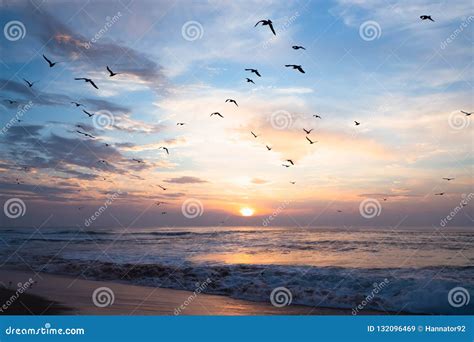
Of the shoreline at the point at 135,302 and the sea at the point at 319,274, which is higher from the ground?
the sea at the point at 319,274

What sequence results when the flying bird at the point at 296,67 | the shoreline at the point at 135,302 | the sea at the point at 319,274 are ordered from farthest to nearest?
1. the sea at the point at 319,274
2. the flying bird at the point at 296,67
3. the shoreline at the point at 135,302

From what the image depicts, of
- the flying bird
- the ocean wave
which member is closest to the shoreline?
the ocean wave

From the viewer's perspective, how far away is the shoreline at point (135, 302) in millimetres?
13023

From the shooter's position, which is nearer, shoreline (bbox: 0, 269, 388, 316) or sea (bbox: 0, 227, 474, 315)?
shoreline (bbox: 0, 269, 388, 316)

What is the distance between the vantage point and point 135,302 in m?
14.4

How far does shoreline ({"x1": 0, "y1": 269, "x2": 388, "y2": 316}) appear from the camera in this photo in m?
13.0

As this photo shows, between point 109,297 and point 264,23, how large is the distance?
40.3 feet

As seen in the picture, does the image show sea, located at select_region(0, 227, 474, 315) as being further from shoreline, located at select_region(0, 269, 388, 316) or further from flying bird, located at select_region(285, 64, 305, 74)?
flying bird, located at select_region(285, 64, 305, 74)

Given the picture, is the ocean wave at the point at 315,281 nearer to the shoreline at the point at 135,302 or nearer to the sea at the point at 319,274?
the sea at the point at 319,274

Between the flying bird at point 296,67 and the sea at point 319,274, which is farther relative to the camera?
the sea at point 319,274

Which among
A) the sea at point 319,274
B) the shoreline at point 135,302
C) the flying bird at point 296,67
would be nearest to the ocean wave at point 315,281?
the sea at point 319,274

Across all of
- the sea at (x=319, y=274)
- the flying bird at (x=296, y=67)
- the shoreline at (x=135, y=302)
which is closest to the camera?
the shoreline at (x=135, y=302)

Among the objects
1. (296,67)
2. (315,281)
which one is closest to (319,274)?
(315,281)

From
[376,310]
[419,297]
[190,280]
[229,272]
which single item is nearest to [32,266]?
[190,280]
